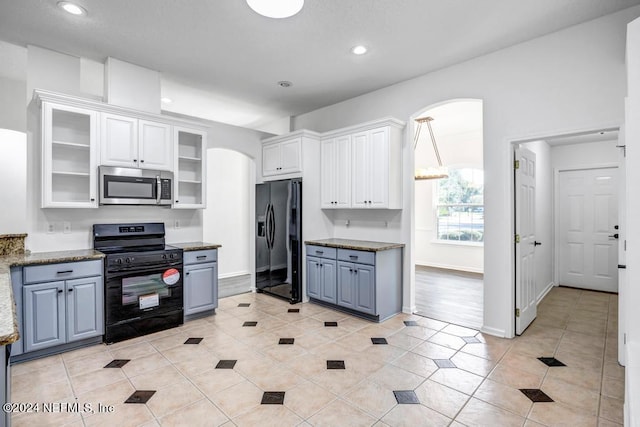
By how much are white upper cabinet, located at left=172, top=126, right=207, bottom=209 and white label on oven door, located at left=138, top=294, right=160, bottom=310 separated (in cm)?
108

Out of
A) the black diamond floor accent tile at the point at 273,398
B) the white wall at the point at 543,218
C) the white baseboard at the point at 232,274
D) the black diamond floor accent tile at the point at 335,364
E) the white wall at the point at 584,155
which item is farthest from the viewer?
the white baseboard at the point at 232,274

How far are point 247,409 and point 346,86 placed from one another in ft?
12.4

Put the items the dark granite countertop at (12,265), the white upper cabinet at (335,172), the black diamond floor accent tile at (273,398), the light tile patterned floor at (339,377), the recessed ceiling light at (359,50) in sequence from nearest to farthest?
the dark granite countertop at (12,265) < the light tile patterned floor at (339,377) < the black diamond floor accent tile at (273,398) < the recessed ceiling light at (359,50) < the white upper cabinet at (335,172)

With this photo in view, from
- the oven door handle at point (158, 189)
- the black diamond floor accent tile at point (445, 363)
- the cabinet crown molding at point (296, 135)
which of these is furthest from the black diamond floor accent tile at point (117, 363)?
the cabinet crown molding at point (296, 135)

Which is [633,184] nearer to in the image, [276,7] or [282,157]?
[276,7]

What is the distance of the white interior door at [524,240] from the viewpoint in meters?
3.38

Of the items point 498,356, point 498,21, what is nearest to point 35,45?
point 498,21

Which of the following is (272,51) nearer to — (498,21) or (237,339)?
(498,21)

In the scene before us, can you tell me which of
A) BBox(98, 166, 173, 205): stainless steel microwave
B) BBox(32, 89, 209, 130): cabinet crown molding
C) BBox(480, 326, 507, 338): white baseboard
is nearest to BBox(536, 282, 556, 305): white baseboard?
BBox(480, 326, 507, 338): white baseboard

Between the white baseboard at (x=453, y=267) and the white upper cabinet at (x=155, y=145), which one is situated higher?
the white upper cabinet at (x=155, y=145)

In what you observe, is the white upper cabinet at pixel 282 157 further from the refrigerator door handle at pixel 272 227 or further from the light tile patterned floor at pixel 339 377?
the light tile patterned floor at pixel 339 377

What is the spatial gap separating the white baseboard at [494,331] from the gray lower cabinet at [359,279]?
101 cm

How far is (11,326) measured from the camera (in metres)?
1.17

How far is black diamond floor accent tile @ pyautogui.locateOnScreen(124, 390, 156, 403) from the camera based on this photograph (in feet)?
7.32
